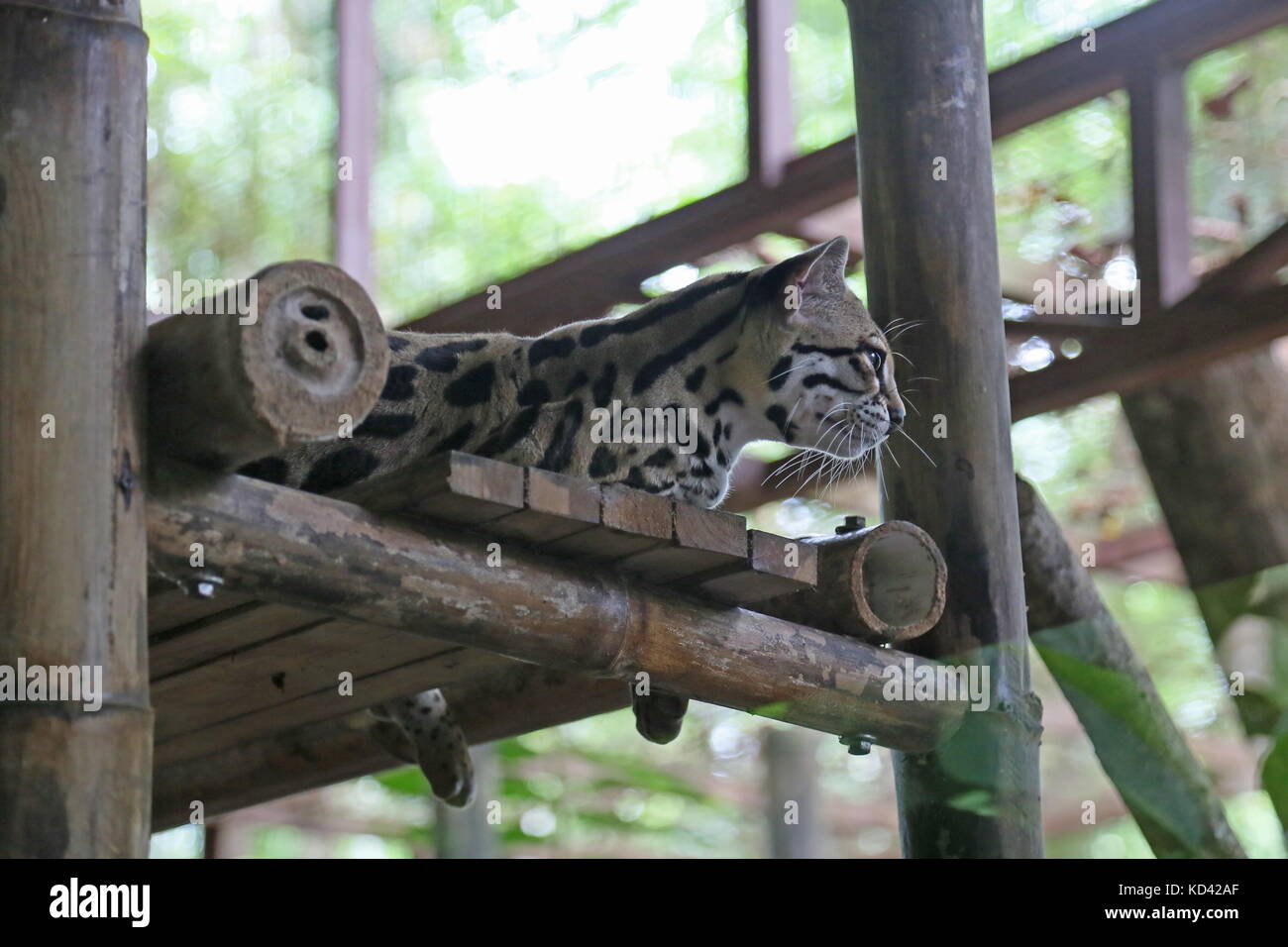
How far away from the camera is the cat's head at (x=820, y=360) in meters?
3.76

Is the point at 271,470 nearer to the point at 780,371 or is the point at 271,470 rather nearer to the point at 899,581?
the point at 780,371

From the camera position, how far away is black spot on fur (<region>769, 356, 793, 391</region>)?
3.78 m

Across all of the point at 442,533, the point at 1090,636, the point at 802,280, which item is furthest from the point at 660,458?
the point at 1090,636

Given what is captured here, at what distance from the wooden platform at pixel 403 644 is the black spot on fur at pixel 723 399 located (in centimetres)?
60

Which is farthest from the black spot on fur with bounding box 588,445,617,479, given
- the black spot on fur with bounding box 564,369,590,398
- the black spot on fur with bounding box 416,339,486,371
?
the black spot on fur with bounding box 416,339,486,371

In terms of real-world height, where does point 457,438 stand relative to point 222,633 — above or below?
above

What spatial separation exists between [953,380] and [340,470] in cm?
137

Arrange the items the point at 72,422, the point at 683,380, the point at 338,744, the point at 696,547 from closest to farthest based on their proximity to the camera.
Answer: the point at 72,422
the point at 696,547
the point at 683,380
the point at 338,744

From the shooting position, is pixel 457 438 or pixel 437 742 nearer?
pixel 457 438

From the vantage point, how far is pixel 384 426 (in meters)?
3.50

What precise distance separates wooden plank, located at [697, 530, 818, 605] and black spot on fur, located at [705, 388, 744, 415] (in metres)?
0.62

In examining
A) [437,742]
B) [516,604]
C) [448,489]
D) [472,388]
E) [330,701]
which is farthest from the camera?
[437,742]
